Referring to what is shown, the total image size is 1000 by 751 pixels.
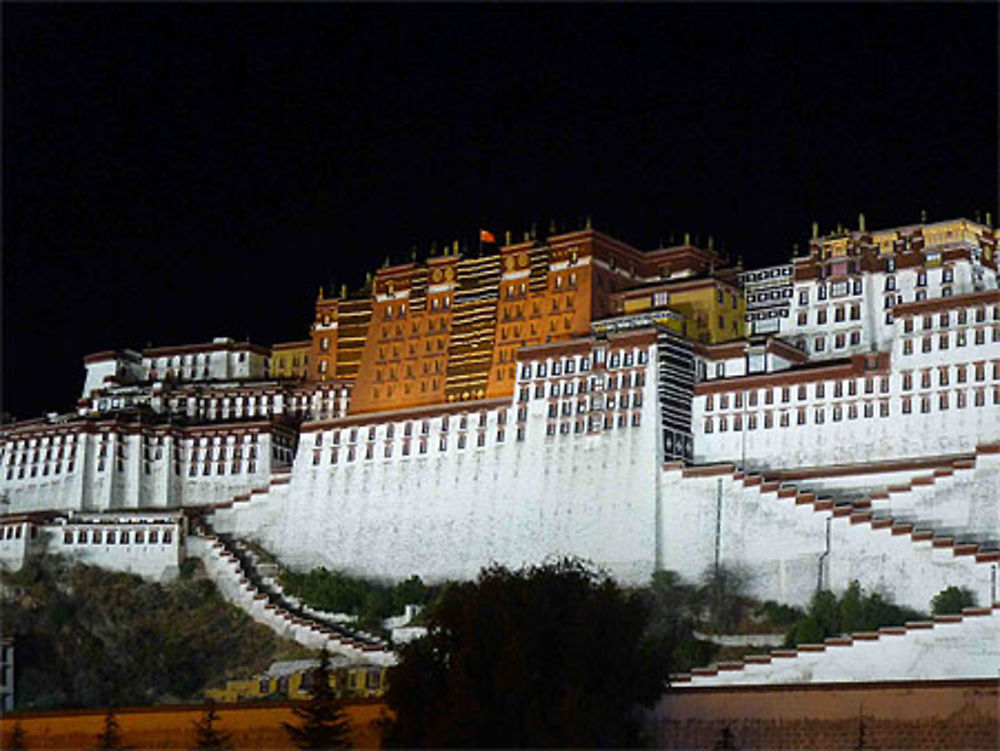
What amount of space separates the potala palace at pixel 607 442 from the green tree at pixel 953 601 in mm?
327

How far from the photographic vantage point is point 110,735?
184 feet

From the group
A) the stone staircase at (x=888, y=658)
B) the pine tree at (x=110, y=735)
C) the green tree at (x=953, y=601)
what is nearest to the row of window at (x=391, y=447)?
the stone staircase at (x=888, y=658)

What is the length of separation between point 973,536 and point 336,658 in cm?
2037

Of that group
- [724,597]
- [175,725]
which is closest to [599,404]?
[724,597]

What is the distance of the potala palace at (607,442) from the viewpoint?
219 ft

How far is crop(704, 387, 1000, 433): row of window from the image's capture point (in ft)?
229

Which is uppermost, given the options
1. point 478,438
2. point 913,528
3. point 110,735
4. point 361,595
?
point 478,438

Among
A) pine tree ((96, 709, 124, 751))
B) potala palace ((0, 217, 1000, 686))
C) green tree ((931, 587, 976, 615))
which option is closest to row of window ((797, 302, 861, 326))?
potala palace ((0, 217, 1000, 686))

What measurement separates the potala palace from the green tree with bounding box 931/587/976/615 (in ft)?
1.07

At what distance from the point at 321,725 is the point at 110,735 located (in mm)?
7228

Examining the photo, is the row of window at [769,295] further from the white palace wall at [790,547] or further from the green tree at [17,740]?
the green tree at [17,740]

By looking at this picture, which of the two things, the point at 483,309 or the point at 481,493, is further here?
the point at 483,309

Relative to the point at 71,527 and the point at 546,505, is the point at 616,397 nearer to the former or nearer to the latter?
the point at 546,505

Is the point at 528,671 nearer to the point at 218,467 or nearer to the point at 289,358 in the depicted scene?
the point at 218,467
